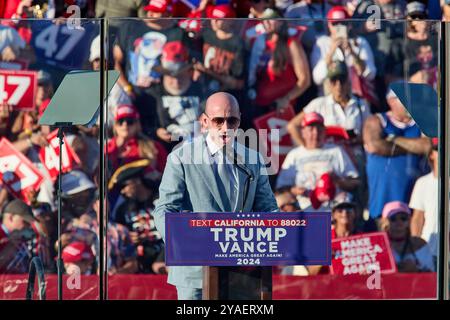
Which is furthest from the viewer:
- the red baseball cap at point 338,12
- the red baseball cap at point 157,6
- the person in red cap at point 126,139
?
the red baseball cap at point 338,12

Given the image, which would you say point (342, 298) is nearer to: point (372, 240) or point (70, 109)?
point (372, 240)

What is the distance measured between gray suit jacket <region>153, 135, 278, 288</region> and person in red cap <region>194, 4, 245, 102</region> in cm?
25

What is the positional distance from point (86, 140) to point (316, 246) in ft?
3.70

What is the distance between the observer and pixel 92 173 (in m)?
4.64

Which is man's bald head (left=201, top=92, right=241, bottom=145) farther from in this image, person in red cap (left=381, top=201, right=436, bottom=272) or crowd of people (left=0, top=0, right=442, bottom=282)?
person in red cap (left=381, top=201, right=436, bottom=272)

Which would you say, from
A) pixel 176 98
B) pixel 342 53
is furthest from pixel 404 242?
pixel 176 98

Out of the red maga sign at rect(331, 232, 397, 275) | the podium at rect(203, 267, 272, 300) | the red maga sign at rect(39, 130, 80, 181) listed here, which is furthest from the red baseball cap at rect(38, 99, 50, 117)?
the red maga sign at rect(331, 232, 397, 275)

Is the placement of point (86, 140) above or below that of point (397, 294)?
above

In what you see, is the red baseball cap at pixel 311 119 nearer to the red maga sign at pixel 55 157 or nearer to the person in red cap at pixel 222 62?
the person in red cap at pixel 222 62

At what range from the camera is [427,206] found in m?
4.66

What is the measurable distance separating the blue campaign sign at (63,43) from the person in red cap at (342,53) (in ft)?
3.29

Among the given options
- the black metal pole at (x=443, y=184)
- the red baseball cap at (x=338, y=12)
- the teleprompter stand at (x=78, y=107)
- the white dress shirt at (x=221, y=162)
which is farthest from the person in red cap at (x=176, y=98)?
the red baseball cap at (x=338, y=12)

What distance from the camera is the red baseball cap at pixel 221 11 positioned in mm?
6496
